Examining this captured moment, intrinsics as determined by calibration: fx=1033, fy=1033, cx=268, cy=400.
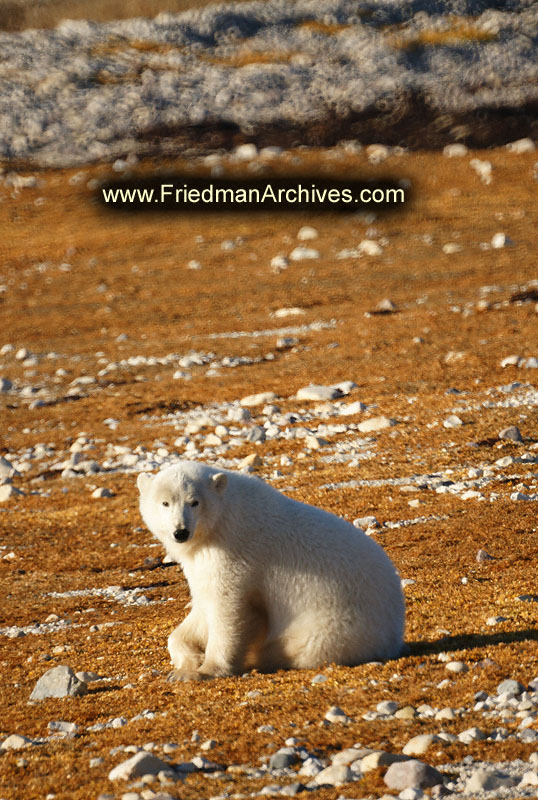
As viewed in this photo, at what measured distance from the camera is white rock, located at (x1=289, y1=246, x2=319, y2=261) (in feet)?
93.2

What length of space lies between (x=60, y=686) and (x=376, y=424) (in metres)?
9.05

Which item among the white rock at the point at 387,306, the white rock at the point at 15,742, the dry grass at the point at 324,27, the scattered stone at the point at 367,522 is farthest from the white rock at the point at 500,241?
the white rock at the point at 15,742

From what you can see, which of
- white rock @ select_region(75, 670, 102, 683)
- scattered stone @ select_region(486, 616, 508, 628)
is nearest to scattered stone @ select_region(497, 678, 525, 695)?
scattered stone @ select_region(486, 616, 508, 628)

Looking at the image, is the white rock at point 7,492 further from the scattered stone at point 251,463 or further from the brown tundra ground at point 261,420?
the scattered stone at point 251,463

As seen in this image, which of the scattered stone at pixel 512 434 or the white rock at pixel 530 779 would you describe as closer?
the white rock at pixel 530 779

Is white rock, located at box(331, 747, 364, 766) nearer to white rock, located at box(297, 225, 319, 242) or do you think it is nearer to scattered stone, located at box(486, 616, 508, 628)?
scattered stone, located at box(486, 616, 508, 628)

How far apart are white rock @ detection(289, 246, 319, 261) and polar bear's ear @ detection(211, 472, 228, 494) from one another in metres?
22.5

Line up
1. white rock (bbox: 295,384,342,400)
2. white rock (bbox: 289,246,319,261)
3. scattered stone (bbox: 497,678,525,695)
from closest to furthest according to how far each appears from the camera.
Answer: scattered stone (bbox: 497,678,525,695), white rock (bbox: 295,384,342,400), white rock (bbox: 289,246,319,261)

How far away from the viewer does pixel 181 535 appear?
5984 mm

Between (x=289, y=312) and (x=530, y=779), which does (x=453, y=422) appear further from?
(x=530, y=779)

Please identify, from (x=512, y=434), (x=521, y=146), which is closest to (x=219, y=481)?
(x=512, y=434)

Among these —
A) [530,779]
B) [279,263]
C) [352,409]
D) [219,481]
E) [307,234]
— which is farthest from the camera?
[307,234]

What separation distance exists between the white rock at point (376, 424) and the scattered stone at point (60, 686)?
8.83 metres

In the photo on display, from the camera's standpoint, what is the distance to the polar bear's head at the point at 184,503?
609 centimetres
